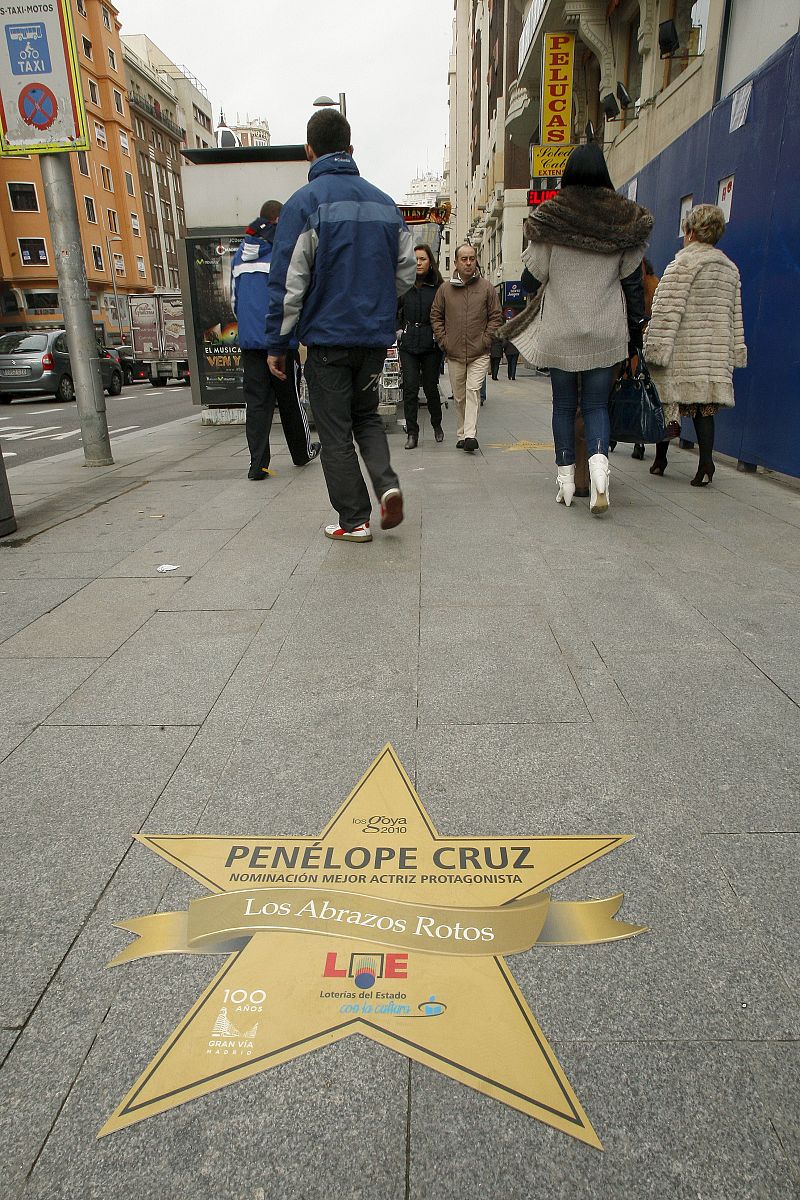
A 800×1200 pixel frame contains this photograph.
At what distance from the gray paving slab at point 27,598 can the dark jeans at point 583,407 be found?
3198 millimetres

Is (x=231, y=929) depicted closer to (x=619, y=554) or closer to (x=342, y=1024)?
(x=342, y=1024)

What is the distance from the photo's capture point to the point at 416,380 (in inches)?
349

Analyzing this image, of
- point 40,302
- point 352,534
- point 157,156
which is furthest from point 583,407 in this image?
point 157,156

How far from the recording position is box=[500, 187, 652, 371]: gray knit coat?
189 inches

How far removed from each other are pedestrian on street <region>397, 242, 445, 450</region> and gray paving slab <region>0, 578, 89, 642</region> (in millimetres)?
5035

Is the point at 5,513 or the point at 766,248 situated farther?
the point at 766,248

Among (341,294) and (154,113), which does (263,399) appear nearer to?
(341,294)

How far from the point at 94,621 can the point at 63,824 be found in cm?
168

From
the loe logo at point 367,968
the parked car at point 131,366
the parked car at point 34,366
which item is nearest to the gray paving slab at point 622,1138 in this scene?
the loe logo at point 367,968

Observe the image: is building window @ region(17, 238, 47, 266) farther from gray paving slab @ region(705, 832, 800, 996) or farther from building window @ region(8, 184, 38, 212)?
gray paving slab @ region(705, 832, 800, 996)

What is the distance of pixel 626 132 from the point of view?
12781 mm

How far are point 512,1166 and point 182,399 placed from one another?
21654 mm

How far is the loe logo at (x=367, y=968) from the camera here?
158cm

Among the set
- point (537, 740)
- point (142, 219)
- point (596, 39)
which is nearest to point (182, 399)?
point (596, 39)
